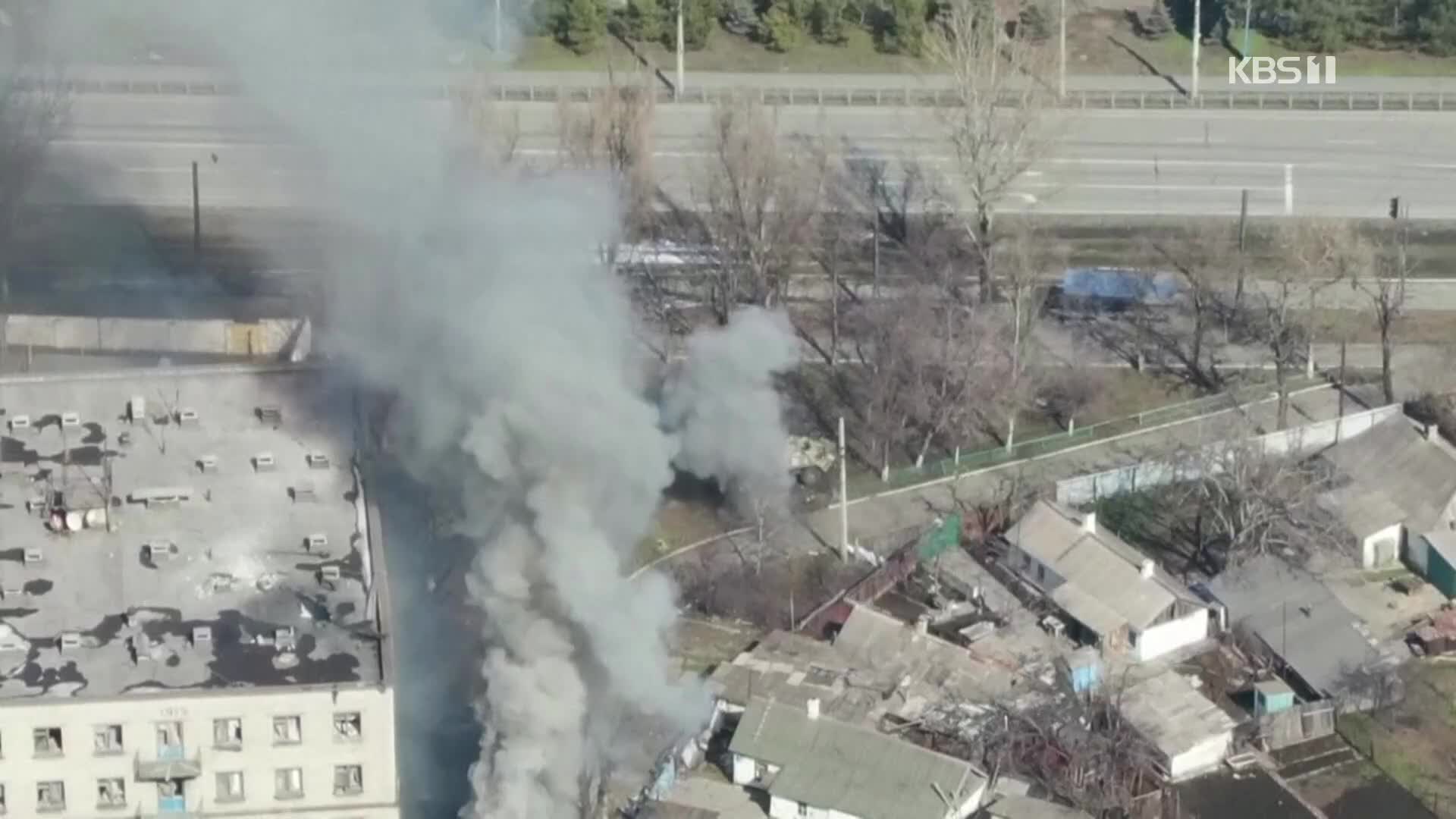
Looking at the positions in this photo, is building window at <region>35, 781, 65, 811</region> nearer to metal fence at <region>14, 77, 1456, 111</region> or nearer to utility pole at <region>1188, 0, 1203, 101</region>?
Answer: metal fence at <region>14, 77, 1456, 111</region>

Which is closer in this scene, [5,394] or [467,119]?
[5,394]

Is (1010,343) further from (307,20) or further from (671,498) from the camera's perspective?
(307,20)

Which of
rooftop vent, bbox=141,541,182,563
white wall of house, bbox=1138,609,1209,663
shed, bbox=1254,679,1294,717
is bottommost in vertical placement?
shed, bbox=1254,679,1294,717

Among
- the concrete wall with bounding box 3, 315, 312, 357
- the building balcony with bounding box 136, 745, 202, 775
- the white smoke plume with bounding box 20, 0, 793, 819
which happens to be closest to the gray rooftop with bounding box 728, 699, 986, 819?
the white smoke plume with bounding box 20, 0, 793, 819

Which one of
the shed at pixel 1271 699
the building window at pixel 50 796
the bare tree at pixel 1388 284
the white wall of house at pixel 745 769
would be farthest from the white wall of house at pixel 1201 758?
the building window at pixel 50 796

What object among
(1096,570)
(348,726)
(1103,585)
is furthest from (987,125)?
(348,726)

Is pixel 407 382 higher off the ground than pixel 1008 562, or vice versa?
pixel 407 382

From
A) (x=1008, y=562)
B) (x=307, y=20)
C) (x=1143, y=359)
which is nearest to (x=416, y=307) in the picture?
(x=307, y=20)
